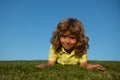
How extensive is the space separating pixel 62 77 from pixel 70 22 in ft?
12.5

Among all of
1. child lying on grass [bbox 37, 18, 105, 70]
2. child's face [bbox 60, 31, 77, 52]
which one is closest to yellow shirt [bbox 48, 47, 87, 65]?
child lying on grass [bbox 37, 18, 105, 70]

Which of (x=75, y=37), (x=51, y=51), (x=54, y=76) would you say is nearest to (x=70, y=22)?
(x=75, y=37)

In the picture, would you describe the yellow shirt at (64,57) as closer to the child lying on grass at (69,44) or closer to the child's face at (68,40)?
the child lying on grass at (69,44)

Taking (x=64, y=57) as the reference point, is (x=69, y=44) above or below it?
above

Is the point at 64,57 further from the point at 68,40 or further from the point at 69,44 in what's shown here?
the point at 68,40

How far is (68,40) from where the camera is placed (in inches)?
441

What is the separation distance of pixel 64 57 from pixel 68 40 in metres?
1.42

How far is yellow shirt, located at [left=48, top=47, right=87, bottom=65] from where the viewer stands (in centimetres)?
1234

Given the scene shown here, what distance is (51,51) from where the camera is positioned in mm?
12711

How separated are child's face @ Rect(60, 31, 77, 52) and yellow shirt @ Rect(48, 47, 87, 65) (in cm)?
Result: 79

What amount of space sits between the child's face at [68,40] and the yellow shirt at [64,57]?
79cm

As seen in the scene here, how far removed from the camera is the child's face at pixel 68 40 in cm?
1125

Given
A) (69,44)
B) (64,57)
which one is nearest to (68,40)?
(69,44)

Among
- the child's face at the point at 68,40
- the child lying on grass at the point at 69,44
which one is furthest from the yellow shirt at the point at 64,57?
the child's face at the point at 68,40
